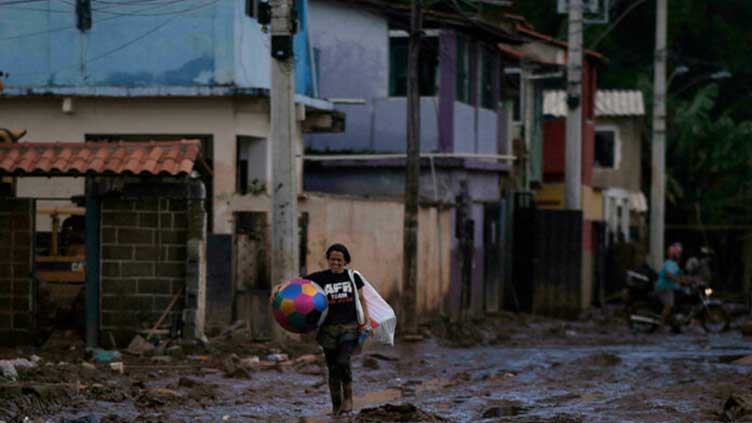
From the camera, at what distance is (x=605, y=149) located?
4894 centimetres

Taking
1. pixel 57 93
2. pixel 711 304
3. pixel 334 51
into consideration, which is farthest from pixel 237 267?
pixel 711 304

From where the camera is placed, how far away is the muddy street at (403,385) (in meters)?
14.3

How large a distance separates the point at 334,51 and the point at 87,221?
37.4 feet

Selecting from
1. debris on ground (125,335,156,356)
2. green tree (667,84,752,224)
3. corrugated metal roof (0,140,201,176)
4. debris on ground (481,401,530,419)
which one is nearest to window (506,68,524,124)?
green tree (667,84,752,224)

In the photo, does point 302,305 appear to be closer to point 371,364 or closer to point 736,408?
point 736,408

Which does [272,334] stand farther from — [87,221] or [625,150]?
[625,150]

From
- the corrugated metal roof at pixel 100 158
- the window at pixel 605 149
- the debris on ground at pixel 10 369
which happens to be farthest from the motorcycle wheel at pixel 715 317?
the window at pixel 605 149

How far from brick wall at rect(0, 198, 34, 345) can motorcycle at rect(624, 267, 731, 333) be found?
13633 millimetres

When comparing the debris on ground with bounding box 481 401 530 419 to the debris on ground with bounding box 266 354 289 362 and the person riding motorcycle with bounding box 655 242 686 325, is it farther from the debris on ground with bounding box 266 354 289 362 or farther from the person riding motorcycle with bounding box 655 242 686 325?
the person riding motorcycle with bounding box 655 242 686 325

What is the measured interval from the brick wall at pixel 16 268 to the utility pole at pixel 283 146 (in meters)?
3.14

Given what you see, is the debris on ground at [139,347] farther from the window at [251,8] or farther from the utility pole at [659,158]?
the utility pole at [659,158]

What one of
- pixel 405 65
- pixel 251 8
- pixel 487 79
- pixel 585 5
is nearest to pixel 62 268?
pixel 251 8

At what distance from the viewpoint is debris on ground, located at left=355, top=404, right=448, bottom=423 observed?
45.3 ft

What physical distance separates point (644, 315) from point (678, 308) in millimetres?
657
